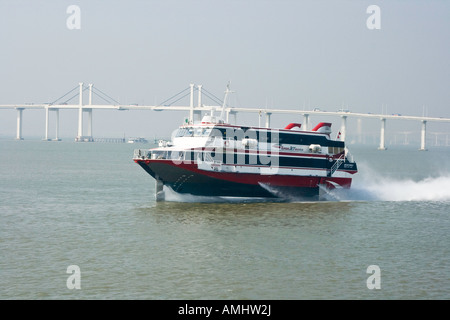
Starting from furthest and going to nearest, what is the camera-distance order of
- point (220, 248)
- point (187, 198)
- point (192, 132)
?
point (192, 132), point (187, 198), point (220, 248)

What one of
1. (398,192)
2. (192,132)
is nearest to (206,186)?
(192,132)

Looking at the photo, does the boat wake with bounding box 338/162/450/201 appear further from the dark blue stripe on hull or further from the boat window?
the boat window

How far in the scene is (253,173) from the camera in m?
32.2

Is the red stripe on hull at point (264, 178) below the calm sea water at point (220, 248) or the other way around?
the other way around

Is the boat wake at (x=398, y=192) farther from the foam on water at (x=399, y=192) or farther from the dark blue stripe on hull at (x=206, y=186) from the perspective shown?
the dark blue stripe on hull at (x=206, y=186)

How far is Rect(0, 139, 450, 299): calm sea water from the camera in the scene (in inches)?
630

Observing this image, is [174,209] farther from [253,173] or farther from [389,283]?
[389,283]

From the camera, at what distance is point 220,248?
2084 centimetres

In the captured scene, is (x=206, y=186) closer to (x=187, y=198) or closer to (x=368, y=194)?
(x=187, y=198)

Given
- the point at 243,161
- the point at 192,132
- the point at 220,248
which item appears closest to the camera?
the point at 220,248

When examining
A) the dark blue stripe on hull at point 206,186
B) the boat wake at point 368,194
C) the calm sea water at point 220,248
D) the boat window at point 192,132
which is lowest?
the calm sea water at point 220,248

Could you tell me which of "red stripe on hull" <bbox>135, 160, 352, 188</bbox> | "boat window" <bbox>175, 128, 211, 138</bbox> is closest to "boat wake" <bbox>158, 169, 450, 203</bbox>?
"red stripe on hull" <bbox>135, 160, 352, 188</bbox>

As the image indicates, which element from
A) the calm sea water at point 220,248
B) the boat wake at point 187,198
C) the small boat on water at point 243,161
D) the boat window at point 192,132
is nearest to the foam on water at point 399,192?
the calm sea water at point 220,248

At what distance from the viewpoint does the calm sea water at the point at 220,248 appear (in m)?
16.0
